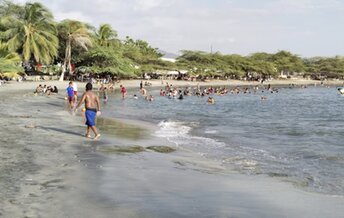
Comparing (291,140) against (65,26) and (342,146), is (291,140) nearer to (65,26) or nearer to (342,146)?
(342,146)

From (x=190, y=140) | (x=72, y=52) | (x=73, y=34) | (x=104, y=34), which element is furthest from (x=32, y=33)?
(x=190, y=140)

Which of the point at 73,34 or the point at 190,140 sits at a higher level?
the point at 73,34

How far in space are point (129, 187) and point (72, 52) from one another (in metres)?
62.6

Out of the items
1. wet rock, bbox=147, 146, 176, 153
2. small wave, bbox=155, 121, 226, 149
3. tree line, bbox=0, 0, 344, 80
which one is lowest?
small wave, bbox=155, 121, 226, 149

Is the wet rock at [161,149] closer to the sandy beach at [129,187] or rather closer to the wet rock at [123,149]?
the wet rock at [123,149]

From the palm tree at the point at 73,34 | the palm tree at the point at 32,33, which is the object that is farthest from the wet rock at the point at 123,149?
the palm tree at the point at 73,34

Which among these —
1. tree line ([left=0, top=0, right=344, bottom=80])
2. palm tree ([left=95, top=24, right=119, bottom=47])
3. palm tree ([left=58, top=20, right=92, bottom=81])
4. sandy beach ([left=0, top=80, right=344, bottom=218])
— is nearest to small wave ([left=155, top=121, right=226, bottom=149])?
sandy beach ([left=0, top=80, right=344, bottom=218])

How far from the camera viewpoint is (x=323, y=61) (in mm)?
144750

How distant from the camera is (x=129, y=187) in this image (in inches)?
293

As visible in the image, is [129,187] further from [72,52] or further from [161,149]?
[72,52]

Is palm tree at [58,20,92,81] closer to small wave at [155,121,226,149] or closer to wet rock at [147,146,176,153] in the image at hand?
small wave at [155,121,226,149]

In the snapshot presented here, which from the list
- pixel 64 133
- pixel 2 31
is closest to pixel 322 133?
pixel 64 133

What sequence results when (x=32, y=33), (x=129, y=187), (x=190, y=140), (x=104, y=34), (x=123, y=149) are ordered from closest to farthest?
(x=129, y=187)
(x=123, y=149)
(x=190, y=140)
(x=32, y=33)
(x=104, y=34)

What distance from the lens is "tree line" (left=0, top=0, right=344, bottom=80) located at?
171 feet
